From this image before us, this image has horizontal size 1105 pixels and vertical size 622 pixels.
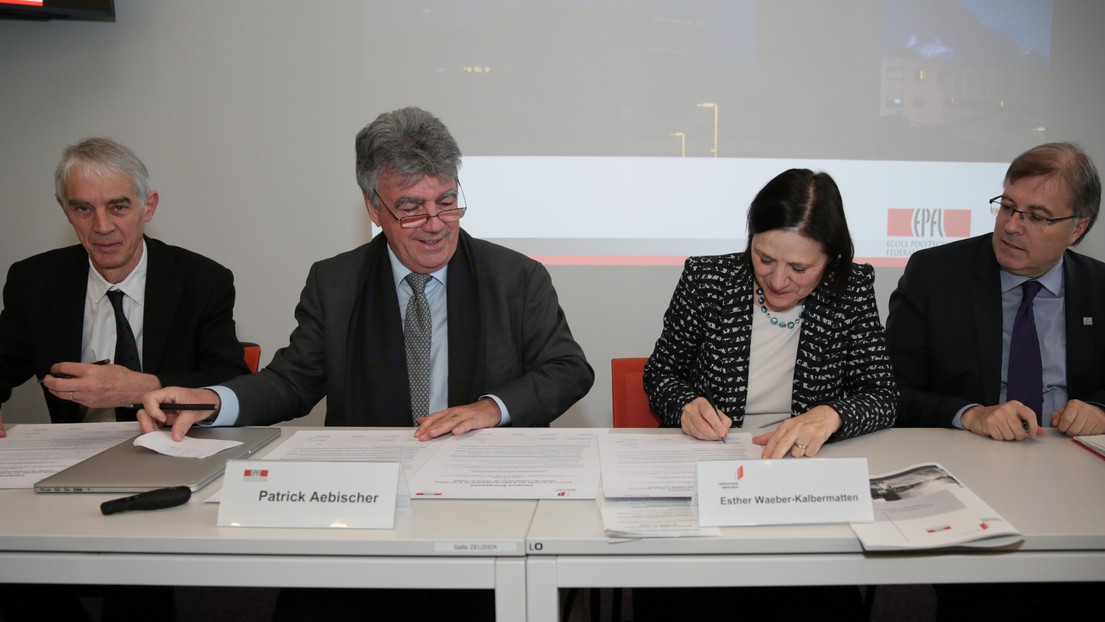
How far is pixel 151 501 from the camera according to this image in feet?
4.04

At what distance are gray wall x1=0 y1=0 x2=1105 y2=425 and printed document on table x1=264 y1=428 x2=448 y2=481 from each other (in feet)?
5.89

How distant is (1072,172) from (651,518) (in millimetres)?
1501

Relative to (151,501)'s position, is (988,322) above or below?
above

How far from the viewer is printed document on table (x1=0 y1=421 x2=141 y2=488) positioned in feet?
4.59

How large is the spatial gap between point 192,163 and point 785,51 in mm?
2661

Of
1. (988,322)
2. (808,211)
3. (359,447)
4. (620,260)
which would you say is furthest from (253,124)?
(988,322)

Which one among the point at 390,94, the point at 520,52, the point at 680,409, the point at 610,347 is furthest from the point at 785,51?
the point at 680,409

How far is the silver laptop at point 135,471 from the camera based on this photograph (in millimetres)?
1305

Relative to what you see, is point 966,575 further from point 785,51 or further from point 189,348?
point 785,51

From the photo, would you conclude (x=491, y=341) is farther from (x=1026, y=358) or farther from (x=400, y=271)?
(x=1026, y=358)

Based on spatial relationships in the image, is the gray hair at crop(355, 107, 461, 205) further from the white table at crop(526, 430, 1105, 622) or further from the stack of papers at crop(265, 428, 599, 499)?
the white table at crop(526, 430, 1105, 622)

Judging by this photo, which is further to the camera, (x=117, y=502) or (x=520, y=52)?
(x=520, y=52)

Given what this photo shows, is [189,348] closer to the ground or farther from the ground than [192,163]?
closer to the ground

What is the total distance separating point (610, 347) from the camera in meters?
3.42
